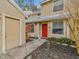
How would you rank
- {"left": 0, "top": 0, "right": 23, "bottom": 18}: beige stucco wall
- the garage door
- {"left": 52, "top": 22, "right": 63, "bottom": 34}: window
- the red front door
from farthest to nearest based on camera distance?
the red front door, {"left": 52, "top": 22, "right": 63, "bottom": 34}: window, the garage door, {"left": 0, "top": 0, "right": 23, "bottom": 18}: beige stucco wall

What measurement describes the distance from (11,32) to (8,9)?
2041 mm

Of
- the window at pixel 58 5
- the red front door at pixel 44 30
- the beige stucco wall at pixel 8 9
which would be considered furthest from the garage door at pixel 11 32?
the red front door at pixel 44 30

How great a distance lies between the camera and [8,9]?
389 inches

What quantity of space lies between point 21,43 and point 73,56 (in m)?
5.63

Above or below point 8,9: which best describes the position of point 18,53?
below

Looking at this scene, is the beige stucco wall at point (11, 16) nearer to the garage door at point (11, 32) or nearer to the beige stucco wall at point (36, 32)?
the garage door at point (11, 32)

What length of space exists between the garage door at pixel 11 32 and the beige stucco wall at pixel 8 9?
1.87ft

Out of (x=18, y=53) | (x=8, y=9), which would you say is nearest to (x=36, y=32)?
(x=8, y=9)

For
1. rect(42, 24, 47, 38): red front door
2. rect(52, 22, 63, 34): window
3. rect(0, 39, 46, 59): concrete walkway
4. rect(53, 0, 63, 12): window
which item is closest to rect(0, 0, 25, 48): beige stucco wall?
rect(0, 39, 46, 59): concrete walkway

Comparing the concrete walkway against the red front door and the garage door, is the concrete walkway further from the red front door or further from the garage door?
the red front door

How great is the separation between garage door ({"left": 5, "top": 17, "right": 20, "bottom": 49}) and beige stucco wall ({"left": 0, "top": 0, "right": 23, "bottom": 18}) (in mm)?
571

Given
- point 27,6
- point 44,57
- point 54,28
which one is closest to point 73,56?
point 44,57

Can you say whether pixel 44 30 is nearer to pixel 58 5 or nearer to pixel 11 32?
pixel 58 5

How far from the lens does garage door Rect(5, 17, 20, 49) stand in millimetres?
9688
